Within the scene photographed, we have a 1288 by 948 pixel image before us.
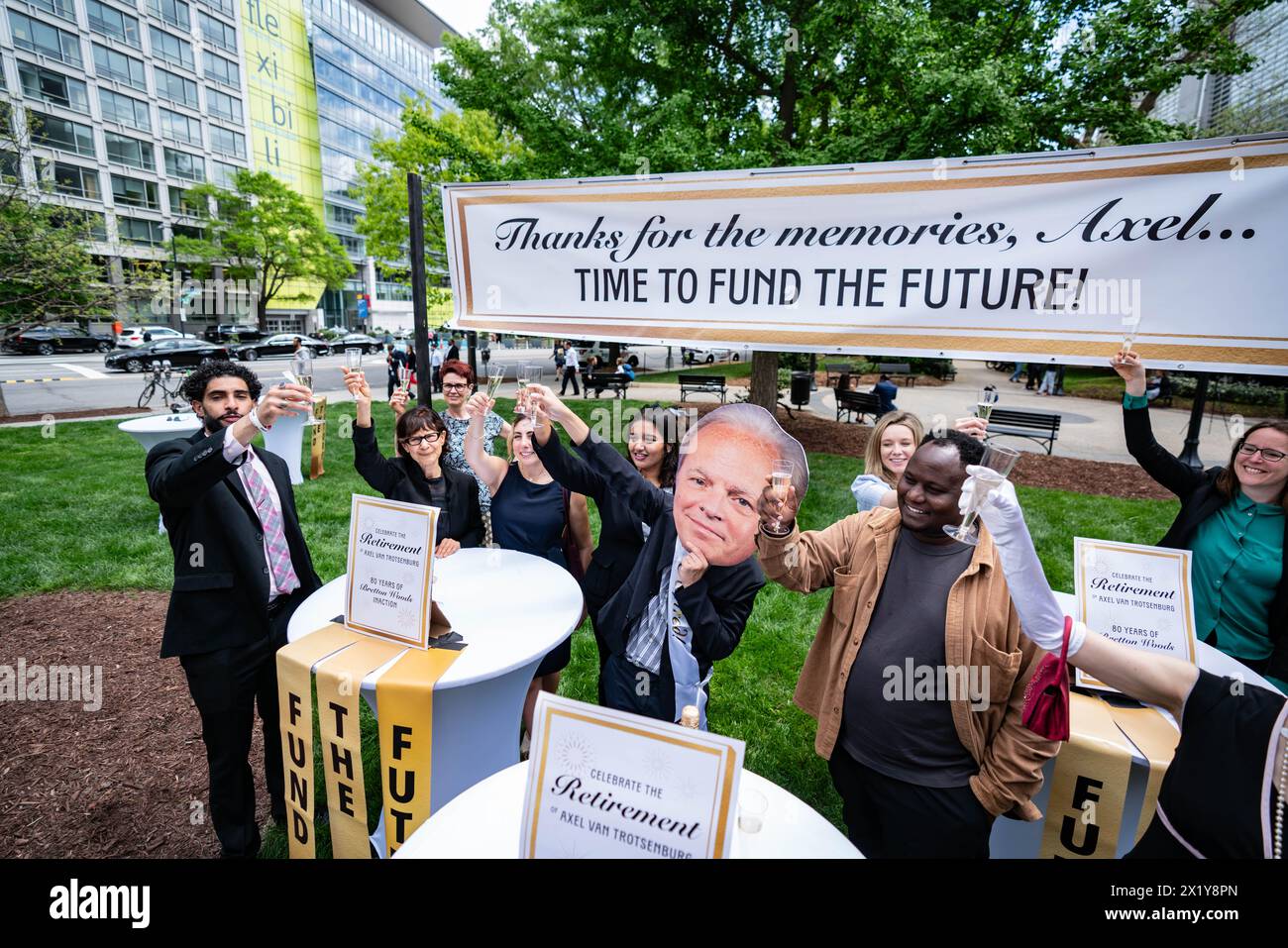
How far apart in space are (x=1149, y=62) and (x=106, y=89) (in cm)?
5097

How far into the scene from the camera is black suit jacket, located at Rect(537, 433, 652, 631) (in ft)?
7.99

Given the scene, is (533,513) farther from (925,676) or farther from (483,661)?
(925,676)

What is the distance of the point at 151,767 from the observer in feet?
11.0

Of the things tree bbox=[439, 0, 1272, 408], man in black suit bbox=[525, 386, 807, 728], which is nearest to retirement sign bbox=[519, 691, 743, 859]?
man in black suit bbox=[525, 386, 807, 728]

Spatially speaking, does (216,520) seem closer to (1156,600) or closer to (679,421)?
(679,421)

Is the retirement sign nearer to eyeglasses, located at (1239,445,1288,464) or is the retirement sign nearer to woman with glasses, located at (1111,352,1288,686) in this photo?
woman with glasses, located at (1111,352,1288,686)

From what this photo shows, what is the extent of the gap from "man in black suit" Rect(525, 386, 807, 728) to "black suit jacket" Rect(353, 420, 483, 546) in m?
1.32

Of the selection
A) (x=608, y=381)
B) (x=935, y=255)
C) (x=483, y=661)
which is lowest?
(x=483, y=661)

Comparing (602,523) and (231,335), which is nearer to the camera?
(602,523)

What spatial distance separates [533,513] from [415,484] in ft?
2.37

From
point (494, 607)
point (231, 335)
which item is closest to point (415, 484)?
point (494, 607)

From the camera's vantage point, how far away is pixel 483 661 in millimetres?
2332
